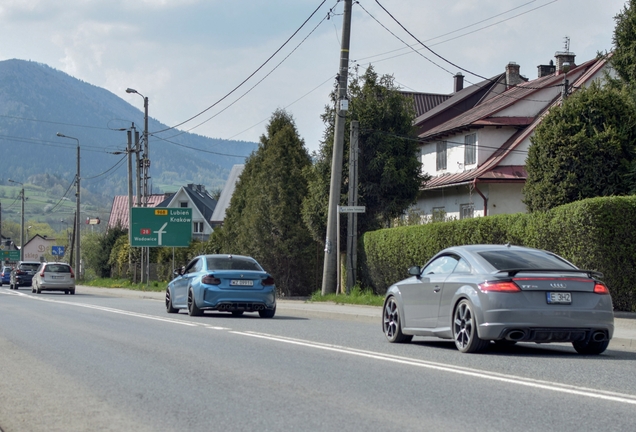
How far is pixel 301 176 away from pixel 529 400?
99.2 ft

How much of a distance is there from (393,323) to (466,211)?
24444mm

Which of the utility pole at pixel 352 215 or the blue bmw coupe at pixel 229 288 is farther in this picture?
the utility pole at pixel 352 215

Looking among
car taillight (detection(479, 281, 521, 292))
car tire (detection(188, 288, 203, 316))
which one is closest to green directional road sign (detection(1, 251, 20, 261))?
car tire (detection(188, 288, 203, 316))

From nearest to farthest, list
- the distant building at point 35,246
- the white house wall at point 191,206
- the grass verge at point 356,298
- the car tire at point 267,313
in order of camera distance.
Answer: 1. the car tire at point 267,313
2. the grass verge at point 356,298
3. the white house wall at point 191,206
4. the distant building at point 35,246

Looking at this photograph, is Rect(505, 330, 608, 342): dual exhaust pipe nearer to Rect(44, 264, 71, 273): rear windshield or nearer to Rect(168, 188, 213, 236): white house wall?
Rect(44, 264, 71, 273): rear windshield

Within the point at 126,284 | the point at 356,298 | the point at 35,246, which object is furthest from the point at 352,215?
the point at 35,246

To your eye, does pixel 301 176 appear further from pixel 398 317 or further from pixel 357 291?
pixel 398 317

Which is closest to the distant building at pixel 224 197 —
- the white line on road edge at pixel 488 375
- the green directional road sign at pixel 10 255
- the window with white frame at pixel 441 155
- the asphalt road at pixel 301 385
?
the window with white frame at pixel 441 155

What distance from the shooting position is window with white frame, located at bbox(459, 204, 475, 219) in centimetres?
3728

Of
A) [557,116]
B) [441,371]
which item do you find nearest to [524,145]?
[557,116]

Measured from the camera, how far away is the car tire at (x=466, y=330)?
11.7 m

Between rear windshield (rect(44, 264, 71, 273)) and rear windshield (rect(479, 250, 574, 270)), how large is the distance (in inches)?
1435

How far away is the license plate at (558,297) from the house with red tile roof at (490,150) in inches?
879

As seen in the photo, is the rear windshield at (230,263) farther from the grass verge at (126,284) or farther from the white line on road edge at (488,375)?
the grass verge at (126,284)
